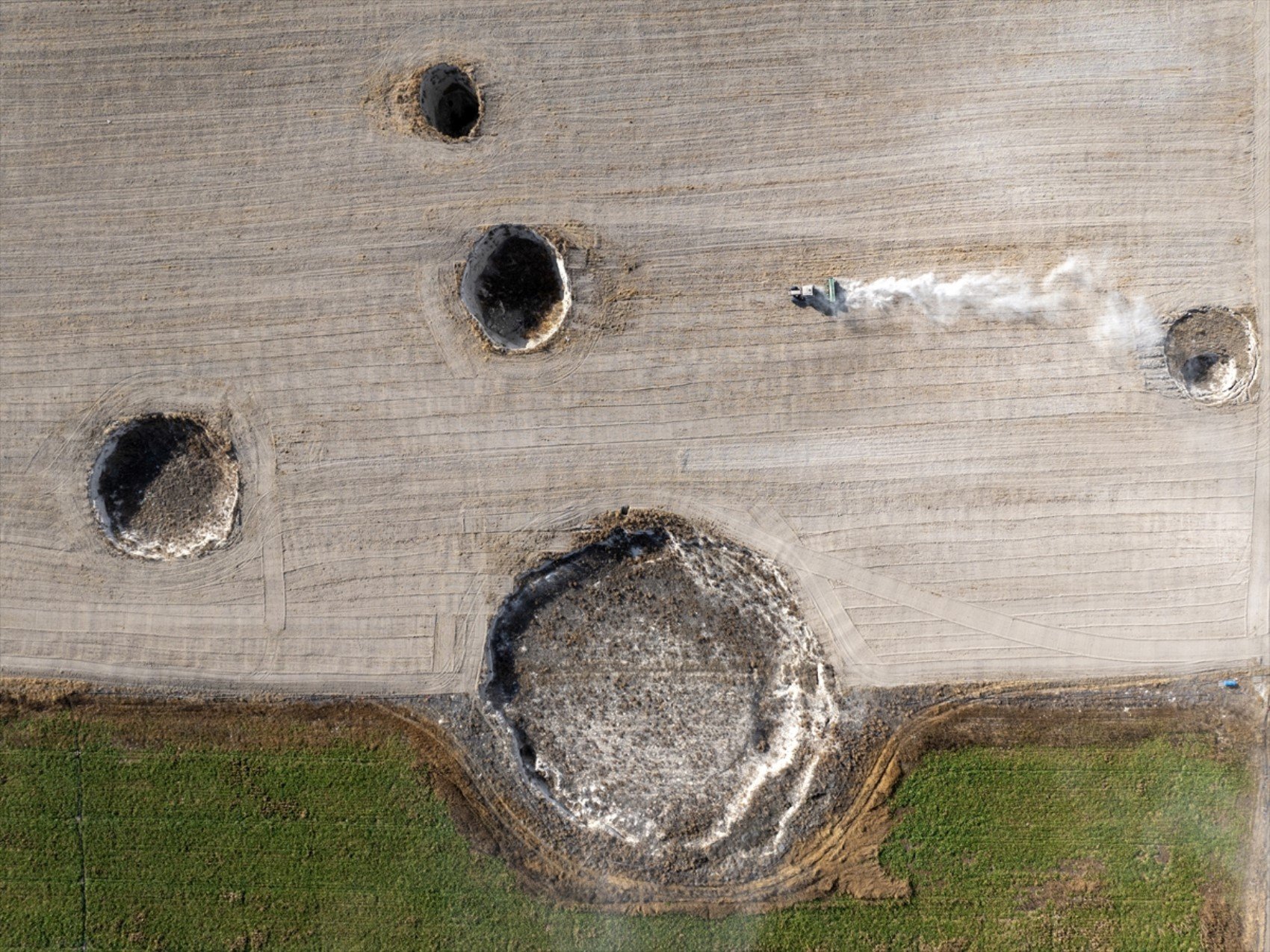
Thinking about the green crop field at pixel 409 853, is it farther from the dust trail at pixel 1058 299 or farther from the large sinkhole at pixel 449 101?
the large sinkhole at pixel 449 101

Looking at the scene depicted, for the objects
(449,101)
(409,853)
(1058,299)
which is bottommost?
(409,853)

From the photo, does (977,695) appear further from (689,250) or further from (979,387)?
(689,250)

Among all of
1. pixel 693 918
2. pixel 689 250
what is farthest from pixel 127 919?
pixel 689 250

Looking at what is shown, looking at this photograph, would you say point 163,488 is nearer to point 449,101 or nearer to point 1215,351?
point 449,101

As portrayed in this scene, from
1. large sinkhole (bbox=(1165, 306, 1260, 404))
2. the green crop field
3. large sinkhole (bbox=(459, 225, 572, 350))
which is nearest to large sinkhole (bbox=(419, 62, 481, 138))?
large sinkhole (bbox=(459, 225, 572, 350))

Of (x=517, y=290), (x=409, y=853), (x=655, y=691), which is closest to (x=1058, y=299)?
(x=517, y=290)

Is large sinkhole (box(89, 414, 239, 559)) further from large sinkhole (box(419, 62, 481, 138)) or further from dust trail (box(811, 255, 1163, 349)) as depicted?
dust trail (box(811, 255, 1163, 349))
